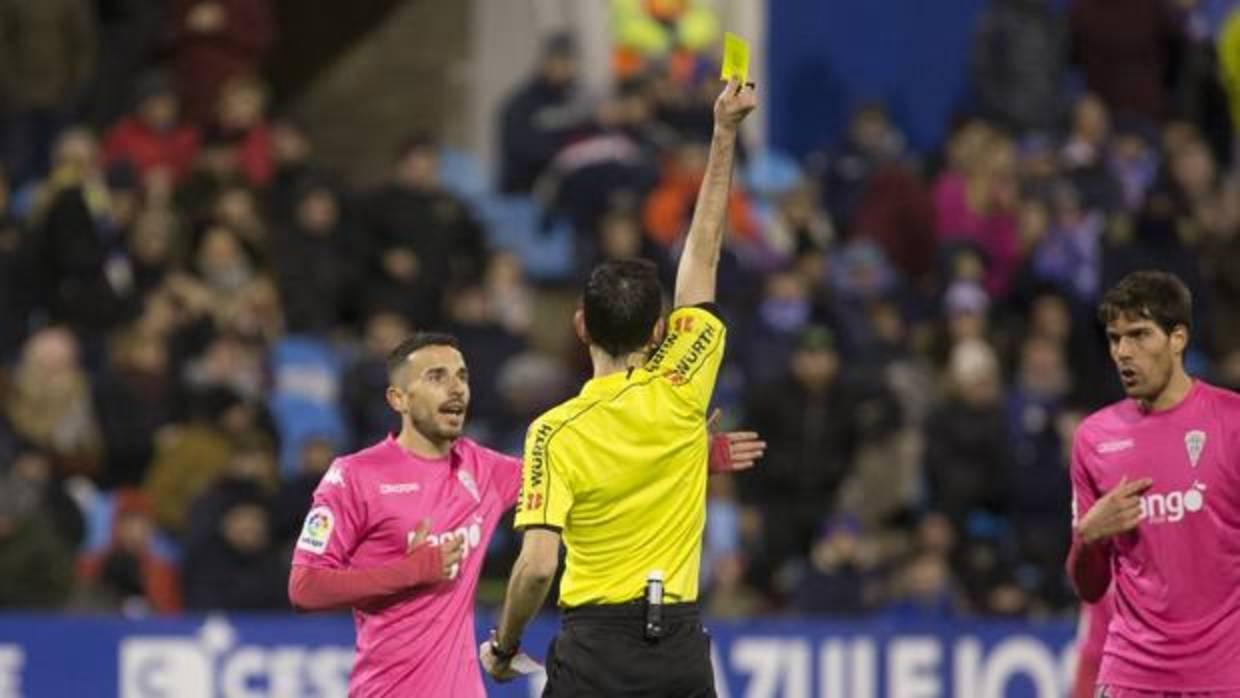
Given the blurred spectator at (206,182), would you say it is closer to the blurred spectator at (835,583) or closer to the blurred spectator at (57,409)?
the blurred spectator at (57,409)

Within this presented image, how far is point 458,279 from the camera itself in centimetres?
1830

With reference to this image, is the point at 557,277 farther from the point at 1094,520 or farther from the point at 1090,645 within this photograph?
the point at 1094,520

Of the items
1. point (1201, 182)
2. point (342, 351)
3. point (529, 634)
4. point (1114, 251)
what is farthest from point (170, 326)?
point (1201, 182)

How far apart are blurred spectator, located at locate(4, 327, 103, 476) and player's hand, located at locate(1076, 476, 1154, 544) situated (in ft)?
27.6

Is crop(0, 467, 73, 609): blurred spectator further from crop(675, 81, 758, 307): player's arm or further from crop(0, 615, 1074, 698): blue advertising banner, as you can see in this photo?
crop(675, 81, 758, 307): player's arm

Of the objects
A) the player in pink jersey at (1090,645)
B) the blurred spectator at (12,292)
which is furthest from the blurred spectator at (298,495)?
the player in pink jersey at (1090,645)

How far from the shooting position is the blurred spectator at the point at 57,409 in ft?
53.0

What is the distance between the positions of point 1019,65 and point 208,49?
629 centimetres

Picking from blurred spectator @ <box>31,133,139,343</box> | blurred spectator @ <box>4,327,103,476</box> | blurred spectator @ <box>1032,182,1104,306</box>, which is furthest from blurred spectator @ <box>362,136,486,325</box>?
blurred spectator @ <box>1032,182,1104,306</box>

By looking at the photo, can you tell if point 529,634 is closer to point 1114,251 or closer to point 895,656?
point 895,656

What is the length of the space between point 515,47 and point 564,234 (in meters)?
2.33

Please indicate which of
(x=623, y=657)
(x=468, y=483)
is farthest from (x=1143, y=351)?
(x=468, y=483)

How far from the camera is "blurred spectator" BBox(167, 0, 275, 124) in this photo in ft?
62.1

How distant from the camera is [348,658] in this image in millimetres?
14312
